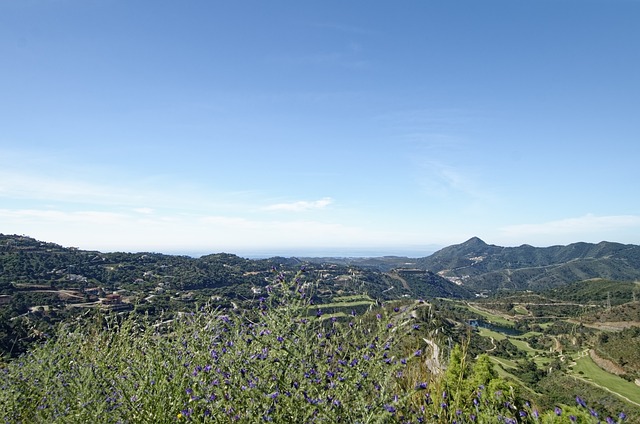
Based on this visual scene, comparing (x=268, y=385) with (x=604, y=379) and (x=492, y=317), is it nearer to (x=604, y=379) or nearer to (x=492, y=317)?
(x=604, y=379)

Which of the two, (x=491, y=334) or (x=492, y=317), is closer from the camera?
(x=491, y=334)

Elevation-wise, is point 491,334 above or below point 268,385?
below

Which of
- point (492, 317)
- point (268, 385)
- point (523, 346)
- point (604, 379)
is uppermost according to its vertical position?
point (268, 385)

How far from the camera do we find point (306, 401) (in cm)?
281

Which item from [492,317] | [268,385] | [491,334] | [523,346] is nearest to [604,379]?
[523,346]

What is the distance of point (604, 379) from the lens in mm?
57656

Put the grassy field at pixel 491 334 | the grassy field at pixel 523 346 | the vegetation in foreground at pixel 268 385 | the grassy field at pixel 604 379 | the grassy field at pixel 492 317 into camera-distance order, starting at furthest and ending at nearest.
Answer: the grassy field at pixel 492 317 → the grassy field at pixel 491 334 → the grassy field at pixel 523 346 → the grassy field at pixel 604 379 → the vegetation in foreground at pixel 268 385

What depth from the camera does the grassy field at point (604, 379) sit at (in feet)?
172

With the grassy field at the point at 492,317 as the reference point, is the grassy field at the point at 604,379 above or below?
above

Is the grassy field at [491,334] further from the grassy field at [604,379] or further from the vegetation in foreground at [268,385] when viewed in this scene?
the vegetation in foreground at [268,385]

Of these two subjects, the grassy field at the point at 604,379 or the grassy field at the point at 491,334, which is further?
the grassy field at the point at 491,334

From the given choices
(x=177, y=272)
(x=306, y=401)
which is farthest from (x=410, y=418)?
(x=177, y=272)

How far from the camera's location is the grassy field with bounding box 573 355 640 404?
2062 inches

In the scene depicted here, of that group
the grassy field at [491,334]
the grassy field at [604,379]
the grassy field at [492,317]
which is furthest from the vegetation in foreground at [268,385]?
the grassy field at [492,317]
